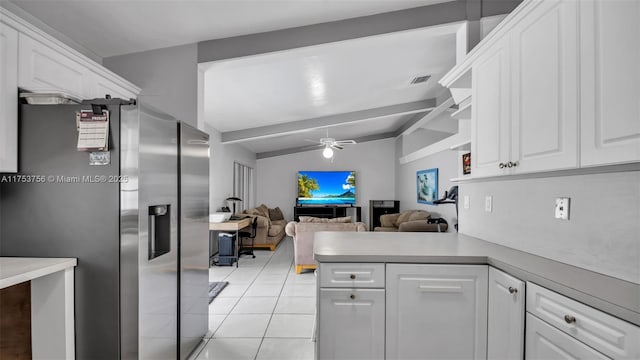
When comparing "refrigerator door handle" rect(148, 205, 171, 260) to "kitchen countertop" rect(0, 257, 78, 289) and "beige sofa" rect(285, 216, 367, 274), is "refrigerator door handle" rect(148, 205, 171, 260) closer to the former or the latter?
"kitchen countertop" rect(0, 257, 78, 289)

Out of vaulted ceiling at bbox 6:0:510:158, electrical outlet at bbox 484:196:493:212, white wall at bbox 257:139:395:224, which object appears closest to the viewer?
electrical outlet at bbox 484:196:493:212

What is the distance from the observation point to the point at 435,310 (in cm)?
165

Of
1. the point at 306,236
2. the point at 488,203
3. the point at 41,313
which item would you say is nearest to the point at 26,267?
the point at 41,313

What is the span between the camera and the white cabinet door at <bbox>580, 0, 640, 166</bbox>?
1.01 meters

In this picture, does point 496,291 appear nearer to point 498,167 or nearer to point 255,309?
point 498,167

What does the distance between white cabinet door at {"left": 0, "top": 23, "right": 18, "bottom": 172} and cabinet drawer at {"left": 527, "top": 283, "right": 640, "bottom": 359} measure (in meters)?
2.63

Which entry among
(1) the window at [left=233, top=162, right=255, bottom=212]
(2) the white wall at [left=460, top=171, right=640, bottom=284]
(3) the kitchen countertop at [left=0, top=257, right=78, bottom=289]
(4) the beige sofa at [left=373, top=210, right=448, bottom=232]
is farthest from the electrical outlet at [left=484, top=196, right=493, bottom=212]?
(1) the window at [left=233, top=162, right=255, bottom=212]

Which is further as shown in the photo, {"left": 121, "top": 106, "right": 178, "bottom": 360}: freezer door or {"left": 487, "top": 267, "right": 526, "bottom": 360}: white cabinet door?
{"left": 121, "top": 106, "right": 178, "bottom": 360}: freezer door

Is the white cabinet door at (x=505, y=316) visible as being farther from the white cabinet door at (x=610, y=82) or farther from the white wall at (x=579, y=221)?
the white cabinet door at (x=610, y=82)

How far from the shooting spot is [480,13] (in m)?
2.50

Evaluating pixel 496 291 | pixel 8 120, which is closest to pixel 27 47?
pixel 8 120

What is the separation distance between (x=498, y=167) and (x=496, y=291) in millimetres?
681

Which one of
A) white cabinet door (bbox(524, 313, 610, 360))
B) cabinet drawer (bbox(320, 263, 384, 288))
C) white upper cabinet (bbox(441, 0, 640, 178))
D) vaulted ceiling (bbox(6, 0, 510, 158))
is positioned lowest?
white cabinet door (bbox(524, 313, 610, 360))

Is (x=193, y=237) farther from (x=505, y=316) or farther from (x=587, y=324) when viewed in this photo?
(x=587, y=324)
